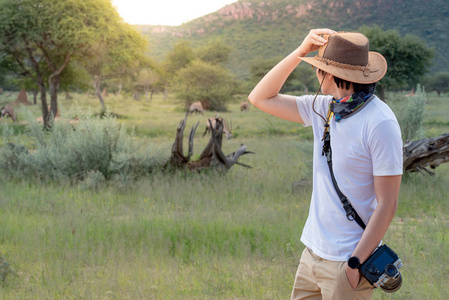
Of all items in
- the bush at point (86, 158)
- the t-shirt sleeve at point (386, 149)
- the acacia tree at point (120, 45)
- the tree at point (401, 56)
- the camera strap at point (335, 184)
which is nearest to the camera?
the t-shirt sleeve at point (386, 149)

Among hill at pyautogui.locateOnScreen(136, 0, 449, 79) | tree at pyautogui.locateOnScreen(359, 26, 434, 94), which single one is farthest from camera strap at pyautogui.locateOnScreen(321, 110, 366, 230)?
hill at pyautogui.locateOnScreen(136, 0, 449, 79)

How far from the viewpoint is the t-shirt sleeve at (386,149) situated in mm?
1907

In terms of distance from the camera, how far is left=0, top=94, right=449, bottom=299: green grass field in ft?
13.4

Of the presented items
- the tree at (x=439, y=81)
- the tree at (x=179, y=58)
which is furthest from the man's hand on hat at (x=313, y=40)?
the tree at (x=179, y=58)

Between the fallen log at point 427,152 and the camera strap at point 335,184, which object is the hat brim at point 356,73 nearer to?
the camera strap at point 335,184

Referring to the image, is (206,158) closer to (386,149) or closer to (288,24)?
(386,149)

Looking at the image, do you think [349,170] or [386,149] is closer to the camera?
[386,149]

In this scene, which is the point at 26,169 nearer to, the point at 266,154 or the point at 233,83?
the point at 266,154

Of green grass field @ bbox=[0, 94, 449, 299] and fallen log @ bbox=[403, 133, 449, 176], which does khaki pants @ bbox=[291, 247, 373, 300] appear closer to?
green grass field @ bbox=[0, 94, 449, 299]

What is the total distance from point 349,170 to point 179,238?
3595 mm

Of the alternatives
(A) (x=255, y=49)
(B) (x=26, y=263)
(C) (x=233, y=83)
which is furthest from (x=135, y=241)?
(A) (x=255, y=49)

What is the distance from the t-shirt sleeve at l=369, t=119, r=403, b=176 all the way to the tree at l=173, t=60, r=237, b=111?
40.5 m

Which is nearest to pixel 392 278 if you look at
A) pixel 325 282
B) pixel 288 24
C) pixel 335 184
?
pixel 325 282

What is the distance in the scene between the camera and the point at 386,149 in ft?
6.25
